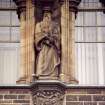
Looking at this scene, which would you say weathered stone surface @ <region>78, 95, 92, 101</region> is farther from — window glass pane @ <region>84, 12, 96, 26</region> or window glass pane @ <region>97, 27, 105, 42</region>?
window glass pane @ <region>84, 12, 96, 26</region>

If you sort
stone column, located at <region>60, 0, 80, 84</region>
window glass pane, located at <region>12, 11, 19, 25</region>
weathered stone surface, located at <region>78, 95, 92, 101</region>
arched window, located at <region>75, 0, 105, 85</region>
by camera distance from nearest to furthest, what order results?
1. weathered stone surface, located at <region>78, 95, 92, 101</region>
2. stone column, located at <region>60, 0, 80, 84</region>
3. arched window, located at <region>75, 0, 105, 85</region>
4. window glass pane, located at <region>12, 11, 19, 25</region>

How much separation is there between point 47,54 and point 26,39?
835 mm

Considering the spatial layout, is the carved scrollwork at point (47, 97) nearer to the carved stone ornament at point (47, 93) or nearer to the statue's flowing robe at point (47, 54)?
the carved stone ornament at point (47, 93)

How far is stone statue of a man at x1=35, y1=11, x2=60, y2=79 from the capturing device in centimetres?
2391

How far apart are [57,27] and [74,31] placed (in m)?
0.62

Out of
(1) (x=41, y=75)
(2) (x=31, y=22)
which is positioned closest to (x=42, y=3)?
(2) (x=31, y=22)

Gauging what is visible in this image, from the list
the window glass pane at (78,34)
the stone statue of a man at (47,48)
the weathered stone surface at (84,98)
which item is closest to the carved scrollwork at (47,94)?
the stone statue of a man at (47,48)

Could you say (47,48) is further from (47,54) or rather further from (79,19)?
(79,19)

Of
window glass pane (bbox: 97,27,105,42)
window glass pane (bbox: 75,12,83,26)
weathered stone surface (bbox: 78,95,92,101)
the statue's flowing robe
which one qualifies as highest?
window glass pane (bbox: 75,12,83,26)

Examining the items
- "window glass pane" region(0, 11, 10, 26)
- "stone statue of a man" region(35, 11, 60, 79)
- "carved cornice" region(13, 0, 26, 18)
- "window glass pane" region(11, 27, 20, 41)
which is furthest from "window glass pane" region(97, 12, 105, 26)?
"window glass pane" region(0, 11, 10, 26)

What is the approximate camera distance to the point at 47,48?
2416cm

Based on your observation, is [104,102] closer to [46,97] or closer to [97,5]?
[46,97]

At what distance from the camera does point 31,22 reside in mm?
24703

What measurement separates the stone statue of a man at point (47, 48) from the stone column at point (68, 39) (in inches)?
7.3
